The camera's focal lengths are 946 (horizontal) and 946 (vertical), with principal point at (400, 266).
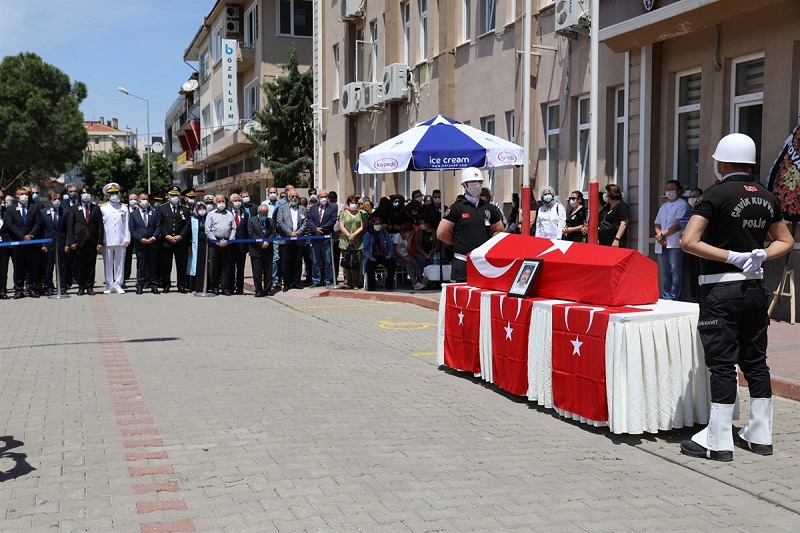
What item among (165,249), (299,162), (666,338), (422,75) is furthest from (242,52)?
(666,338)

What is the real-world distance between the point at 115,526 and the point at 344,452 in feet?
6.27

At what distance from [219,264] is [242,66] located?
1265 inches

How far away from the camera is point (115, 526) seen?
16.4 ft

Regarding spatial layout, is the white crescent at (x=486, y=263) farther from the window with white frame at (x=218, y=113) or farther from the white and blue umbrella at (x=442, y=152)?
the window with white frame at (x=218, y=113)

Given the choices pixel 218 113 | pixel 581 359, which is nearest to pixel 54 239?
pixel 581 359

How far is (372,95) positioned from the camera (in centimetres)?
2948

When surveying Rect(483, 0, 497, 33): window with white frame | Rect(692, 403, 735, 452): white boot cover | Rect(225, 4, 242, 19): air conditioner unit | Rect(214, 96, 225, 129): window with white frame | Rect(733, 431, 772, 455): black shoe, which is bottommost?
Rect(733, 431, 772, 455): black shoe

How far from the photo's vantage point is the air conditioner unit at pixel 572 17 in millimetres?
17844

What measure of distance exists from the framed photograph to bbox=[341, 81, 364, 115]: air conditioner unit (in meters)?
22.9

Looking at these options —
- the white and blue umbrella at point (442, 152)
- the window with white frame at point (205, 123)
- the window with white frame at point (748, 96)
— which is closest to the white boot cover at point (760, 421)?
the window with white frame at point (748, 96)

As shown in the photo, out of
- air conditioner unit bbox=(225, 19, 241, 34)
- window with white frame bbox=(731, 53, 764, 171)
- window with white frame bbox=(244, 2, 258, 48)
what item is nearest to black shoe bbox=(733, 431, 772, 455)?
window with white frame bbox=(731, 53, 764, 171)

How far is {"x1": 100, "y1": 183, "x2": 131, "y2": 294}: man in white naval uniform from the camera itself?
782 inches

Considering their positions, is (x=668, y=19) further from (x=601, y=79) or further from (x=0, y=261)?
(x=0, y=261)

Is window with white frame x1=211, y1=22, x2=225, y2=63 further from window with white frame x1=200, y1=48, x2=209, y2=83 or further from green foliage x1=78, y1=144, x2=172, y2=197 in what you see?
green foliage x1=78, y1=144, x2=172, y2=197
